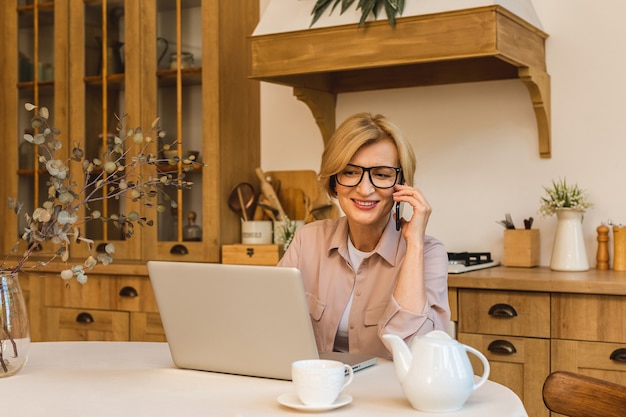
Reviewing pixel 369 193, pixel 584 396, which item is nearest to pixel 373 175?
pixel 369 193

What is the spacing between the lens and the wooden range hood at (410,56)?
2.76m

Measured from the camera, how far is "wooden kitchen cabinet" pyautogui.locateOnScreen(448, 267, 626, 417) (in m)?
2.60

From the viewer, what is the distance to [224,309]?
64.9 inches

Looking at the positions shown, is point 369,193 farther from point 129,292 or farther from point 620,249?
point 129,292

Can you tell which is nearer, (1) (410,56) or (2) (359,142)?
(2) (359,142)

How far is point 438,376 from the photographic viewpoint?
1391 millimetres

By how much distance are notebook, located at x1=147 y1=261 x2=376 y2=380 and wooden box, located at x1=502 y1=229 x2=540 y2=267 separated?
1477mm

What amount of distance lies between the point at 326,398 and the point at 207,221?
2.15 metres

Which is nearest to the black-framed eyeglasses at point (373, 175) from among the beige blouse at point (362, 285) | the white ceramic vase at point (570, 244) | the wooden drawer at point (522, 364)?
the beige blouse at point (362, 285)

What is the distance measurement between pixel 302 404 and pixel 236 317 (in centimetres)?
25

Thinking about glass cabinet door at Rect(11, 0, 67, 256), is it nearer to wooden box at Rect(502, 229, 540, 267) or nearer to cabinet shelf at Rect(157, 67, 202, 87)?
cabinet shelf at Rect(157, 67, 202, 87)

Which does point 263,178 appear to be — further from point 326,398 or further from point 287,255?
point 326,398

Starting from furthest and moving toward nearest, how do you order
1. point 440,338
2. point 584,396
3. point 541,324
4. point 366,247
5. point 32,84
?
point 32,84
point 541,324
point 366,247
point 440,338
point 584,396

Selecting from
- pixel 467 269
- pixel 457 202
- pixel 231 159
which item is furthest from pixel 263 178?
pixel 467 269
